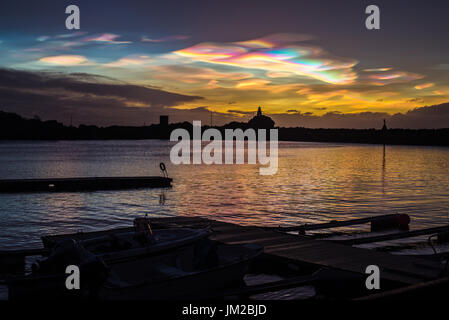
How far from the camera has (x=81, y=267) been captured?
374 inches

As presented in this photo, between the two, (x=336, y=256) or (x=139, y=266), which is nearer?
(x=139, y=266)

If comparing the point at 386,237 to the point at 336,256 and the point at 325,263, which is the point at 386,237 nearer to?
the point at 336,256

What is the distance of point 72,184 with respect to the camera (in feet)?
135

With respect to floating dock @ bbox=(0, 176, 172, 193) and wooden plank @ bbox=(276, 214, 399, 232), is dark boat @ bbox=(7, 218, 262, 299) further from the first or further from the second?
floating dock @ bbox=(0, 176, 172, 193)

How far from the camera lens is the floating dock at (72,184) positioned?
3950 cm

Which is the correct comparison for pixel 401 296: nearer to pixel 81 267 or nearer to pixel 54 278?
pixel 81 267

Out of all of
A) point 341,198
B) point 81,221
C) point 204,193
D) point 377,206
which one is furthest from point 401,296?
point 204,193

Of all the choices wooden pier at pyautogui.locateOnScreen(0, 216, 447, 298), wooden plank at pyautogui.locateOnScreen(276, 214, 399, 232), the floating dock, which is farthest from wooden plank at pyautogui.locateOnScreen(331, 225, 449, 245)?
the floating dock

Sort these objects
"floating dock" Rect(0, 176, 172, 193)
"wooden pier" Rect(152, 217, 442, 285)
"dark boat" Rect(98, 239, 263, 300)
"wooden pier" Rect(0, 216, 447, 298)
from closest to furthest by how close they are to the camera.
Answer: "dark boat" Rect(98, 239, 263, 300), "wooden pier" Rect(0, 216, 447, 298), "wooden pier" Rect(152, 217, 442, 285), "floating dock" Rect(0, 176, 172, 193)

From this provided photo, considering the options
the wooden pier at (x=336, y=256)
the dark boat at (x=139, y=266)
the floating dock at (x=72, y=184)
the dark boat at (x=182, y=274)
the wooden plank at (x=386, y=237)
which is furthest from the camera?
the floating dock at (x=72, y=184)

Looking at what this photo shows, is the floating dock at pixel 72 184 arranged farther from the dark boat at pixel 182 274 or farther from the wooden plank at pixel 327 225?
the dark boat at pixel 182 274

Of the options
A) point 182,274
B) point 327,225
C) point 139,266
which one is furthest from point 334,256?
point 327,225

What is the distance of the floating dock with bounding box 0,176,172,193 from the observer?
130ft

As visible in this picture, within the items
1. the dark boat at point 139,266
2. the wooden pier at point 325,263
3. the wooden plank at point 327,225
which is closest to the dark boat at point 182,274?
the dark boat at point 139,266
